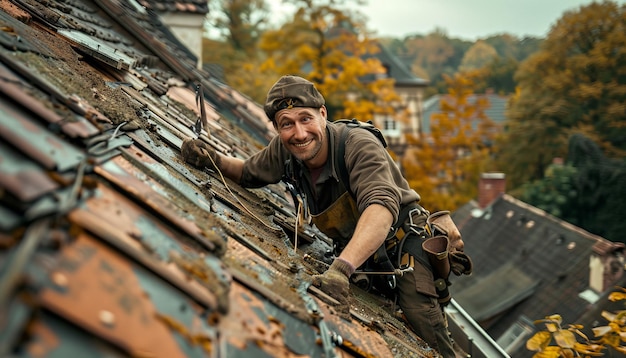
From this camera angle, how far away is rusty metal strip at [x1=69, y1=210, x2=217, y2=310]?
75.2 inches

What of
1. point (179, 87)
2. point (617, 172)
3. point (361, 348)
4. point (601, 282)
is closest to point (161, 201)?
point (361, 348)

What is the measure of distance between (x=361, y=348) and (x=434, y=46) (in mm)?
99265

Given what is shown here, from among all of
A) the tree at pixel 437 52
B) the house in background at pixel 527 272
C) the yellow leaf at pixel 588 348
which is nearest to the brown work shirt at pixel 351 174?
the yellow leaf at pixel 588 348

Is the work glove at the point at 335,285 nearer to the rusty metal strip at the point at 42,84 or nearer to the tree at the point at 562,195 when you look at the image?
the rusty metal strip at the point at 42,84

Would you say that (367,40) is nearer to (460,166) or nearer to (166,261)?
(460,166)

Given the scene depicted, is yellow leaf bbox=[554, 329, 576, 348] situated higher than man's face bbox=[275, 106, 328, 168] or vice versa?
man's face bbox=[275, 106, 328, 168]

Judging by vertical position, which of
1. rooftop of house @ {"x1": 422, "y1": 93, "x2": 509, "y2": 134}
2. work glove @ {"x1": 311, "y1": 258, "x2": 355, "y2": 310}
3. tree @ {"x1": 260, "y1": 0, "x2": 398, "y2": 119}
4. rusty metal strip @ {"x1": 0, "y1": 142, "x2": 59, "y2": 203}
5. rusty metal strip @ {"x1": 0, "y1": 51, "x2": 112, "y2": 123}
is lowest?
rooftop of house @ {"x1": 422, "y1": 93, "x2": 509, "y2": 134}

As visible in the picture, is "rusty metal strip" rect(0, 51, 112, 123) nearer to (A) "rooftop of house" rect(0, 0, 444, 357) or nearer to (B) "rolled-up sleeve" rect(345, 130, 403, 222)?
(A) "rooftop of house" rect(0, 0, 444, 357)

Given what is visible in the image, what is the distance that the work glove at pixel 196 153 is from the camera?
391 cm

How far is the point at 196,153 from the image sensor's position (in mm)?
3949

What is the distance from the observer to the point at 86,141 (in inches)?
93.4

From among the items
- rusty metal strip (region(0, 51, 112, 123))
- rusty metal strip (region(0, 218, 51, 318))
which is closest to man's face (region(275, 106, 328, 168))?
rusty metal strip (region(0, 51, 112, 123))

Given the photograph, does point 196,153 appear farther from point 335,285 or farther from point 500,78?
point 500,78

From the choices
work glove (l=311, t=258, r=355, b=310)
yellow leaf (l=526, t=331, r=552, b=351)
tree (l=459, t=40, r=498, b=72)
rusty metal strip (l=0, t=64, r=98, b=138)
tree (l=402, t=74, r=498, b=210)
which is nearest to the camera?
rusty metal strip (l=0, t=64, r=98, b=138)
